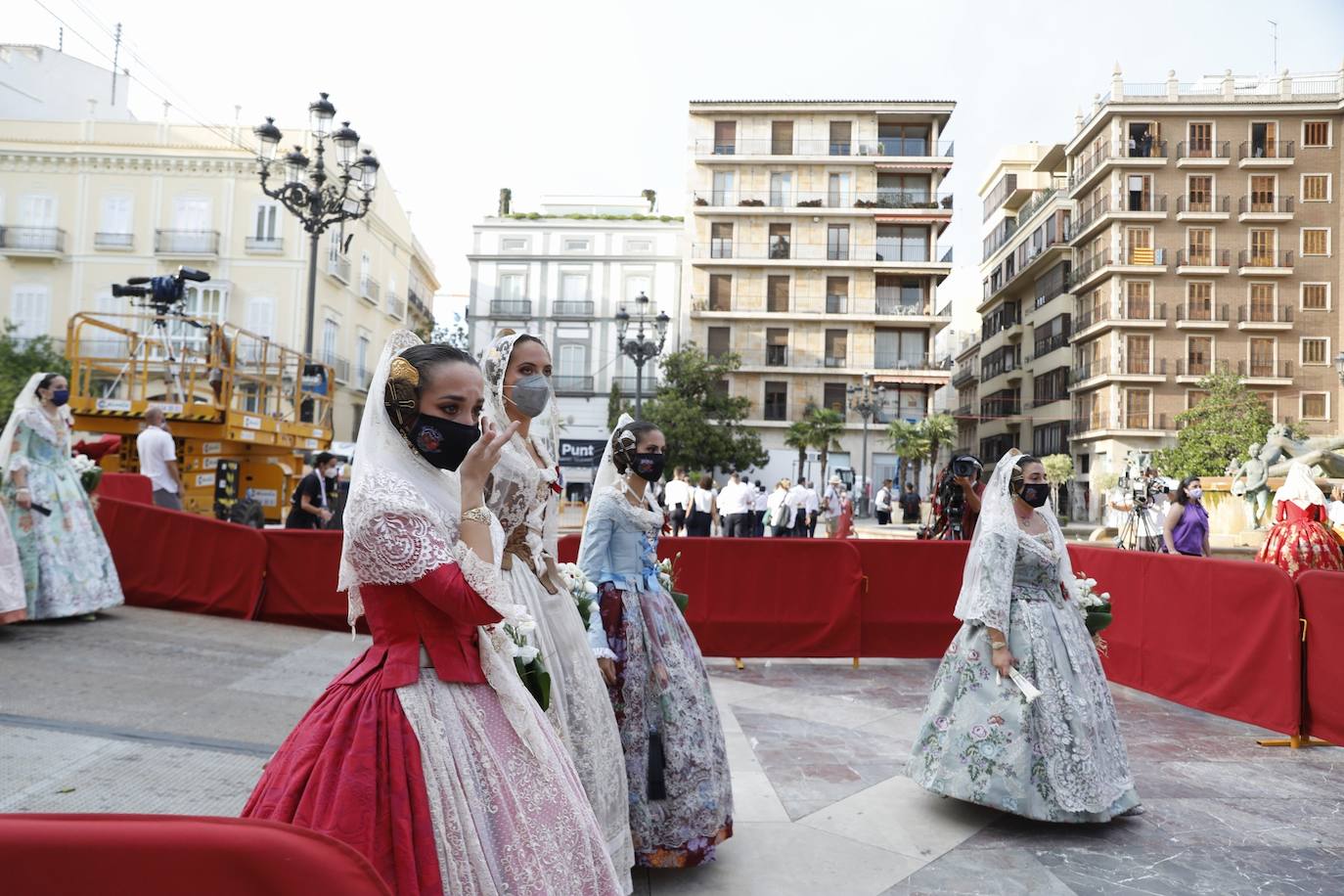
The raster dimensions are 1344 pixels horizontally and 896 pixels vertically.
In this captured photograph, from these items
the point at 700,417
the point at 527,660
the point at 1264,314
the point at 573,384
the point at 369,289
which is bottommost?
the point at 527,660

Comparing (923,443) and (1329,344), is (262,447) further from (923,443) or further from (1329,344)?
(1329,344)

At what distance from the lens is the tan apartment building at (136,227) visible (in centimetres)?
3269

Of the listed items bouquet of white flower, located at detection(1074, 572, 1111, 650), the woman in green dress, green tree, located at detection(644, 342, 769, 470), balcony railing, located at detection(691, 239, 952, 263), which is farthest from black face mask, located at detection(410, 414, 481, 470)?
balcony railing, located at detection(691, 239, 952, 263)

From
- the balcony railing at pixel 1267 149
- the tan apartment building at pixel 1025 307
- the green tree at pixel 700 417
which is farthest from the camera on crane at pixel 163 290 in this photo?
the balcony railing at pixel 1267 149

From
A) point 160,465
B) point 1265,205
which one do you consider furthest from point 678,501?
point 1265,205

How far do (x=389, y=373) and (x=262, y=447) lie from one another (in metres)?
12.7

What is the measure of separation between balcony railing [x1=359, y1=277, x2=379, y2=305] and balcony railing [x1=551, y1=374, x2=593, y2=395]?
884 centimetres

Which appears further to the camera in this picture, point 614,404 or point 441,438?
point 614,404

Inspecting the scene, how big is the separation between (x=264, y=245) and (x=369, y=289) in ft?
18.4

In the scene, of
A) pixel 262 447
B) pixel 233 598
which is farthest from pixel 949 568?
pixel 262 447

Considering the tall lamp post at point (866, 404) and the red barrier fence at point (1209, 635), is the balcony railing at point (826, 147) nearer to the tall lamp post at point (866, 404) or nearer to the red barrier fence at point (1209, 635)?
the tall lamp post at point (866, 404)

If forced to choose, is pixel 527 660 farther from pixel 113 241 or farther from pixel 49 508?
pixel 113 241

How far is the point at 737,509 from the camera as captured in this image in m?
18.4

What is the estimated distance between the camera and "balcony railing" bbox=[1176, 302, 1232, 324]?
4191 cm
